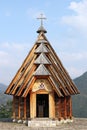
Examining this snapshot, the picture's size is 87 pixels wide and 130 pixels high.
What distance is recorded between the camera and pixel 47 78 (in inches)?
1129

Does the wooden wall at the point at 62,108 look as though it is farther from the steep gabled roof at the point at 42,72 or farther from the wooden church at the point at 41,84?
the steep gabled roof at the point at 42,72

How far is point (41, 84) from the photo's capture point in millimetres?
28875

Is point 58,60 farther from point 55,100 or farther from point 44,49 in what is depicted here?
point 55,100

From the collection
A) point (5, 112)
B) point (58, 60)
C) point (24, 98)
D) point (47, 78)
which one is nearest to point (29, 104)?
point (24, 98)

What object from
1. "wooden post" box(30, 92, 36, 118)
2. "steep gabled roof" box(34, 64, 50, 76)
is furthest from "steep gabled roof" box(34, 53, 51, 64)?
"wooden post" box(30, 92, 36, 118)

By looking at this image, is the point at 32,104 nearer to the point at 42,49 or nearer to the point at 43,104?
the point at 42,49

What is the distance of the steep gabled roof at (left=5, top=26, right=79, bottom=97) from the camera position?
1123 inches

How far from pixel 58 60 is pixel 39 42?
8.26ft

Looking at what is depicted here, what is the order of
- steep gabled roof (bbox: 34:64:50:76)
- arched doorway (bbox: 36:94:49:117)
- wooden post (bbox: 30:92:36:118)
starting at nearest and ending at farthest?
steep gabled roof (bbox: 34:64:50:76)
wooden post (bbox: 30:92:36:118)
arched doorway (bbox: 36:94:49:117)

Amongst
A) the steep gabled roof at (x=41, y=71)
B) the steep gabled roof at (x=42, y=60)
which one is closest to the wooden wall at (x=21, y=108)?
the steep gabled roof at (x=41, y=71)

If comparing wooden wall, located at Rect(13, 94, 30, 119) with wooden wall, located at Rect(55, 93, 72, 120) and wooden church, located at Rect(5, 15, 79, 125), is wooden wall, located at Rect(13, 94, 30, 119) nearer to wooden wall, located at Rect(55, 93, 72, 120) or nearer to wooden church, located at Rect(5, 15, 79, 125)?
wooden church, located at Rect(5, 15, 79, 125)

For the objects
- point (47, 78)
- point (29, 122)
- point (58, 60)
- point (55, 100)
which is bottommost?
point (29, 122)

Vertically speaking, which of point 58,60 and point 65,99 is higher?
point 58,60

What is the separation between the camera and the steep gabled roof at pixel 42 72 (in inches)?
1123
